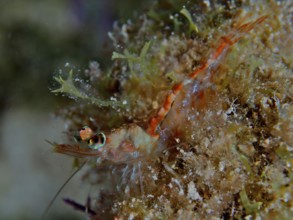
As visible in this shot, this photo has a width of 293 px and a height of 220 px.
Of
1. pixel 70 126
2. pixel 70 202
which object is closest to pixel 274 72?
pixel 70 126

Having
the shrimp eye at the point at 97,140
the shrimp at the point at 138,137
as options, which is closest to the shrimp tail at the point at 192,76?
the shrimp at the point at 138,137

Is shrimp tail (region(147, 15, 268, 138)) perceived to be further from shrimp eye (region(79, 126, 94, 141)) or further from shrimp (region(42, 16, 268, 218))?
shrimp eye (region(79, 126, 94, 141))

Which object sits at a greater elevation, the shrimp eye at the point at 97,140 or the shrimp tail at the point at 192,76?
the shrimp tail at the point at 192,76

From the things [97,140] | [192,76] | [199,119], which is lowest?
[97,140]

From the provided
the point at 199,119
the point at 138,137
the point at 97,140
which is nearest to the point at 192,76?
the point at 199,119

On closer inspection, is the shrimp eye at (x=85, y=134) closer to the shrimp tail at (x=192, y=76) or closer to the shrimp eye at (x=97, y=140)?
the shrimp eye at (x=97, y=140)

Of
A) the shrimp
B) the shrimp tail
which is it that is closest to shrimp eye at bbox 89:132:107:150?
the shrimp

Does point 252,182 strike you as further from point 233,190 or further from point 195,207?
point 195,207

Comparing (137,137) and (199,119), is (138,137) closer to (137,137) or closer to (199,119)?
(137,137)
